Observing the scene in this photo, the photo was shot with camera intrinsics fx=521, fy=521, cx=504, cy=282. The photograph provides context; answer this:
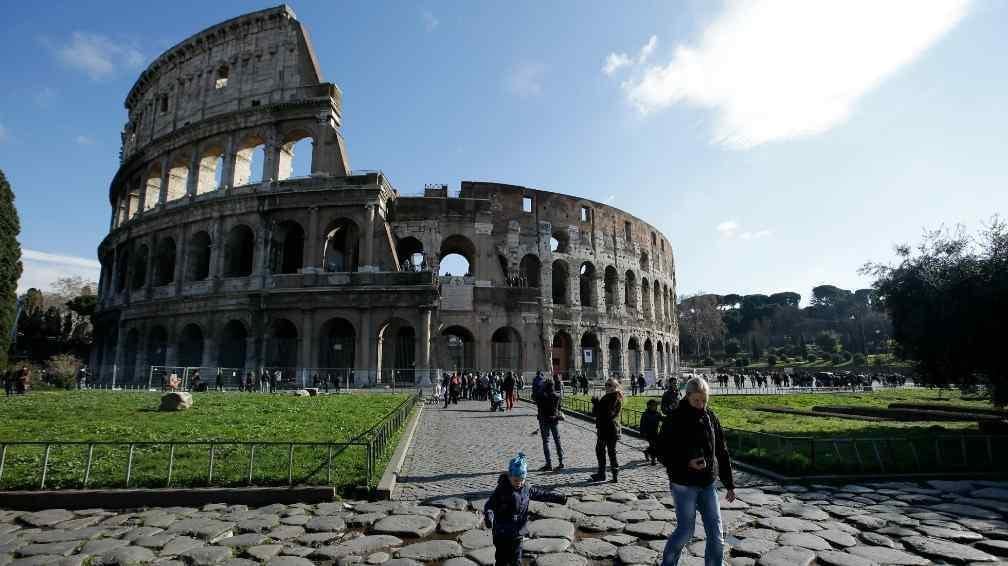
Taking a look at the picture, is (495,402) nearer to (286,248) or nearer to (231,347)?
(231,347)

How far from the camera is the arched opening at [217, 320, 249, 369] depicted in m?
27.8

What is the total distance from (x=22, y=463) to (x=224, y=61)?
104 ft

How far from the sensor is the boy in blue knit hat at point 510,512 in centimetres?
350

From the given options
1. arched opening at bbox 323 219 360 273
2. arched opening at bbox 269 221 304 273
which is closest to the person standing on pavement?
arched opening at bbox 323 219 360 273

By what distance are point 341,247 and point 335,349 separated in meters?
7.79

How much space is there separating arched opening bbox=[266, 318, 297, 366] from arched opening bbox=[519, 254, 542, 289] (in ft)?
47.2

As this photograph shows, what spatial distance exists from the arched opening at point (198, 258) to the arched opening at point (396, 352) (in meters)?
11.1

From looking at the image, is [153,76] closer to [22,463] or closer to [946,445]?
[22,463]

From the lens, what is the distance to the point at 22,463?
6.77 metres

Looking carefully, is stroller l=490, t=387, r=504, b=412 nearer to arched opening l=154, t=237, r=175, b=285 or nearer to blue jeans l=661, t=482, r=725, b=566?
blue jeans l=661, t=482, r=725, b=566

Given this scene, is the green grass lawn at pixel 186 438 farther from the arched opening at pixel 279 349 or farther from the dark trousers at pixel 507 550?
the arched opening at pixel 279 349

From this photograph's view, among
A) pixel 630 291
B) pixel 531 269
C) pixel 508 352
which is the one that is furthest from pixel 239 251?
pixel 630 291

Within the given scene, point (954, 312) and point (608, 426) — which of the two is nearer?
point (608, 426)

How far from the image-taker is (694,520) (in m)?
3.52
